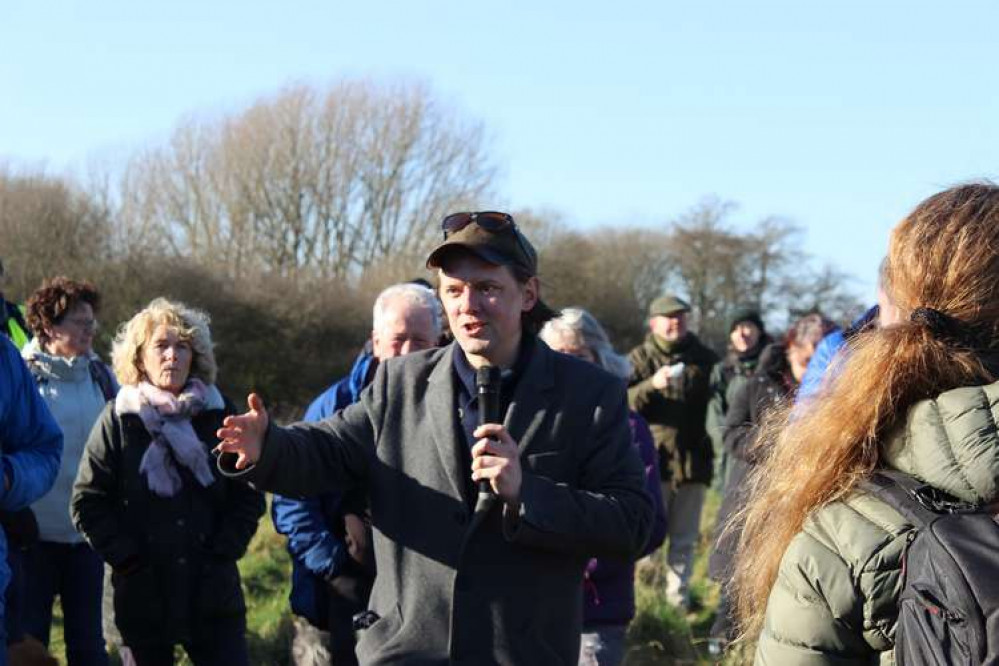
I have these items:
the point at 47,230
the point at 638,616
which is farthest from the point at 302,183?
the point at 638,616

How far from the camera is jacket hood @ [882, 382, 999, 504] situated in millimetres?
2109

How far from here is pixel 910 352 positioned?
7.72 feet

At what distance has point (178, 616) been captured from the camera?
5.25 m

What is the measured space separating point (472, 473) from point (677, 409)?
21.3 feet

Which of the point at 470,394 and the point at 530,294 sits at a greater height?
the point at 530,294

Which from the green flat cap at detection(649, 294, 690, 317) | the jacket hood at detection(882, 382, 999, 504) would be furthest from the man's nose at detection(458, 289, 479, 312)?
the green flat cap at detection(649, 294, 690, 317)

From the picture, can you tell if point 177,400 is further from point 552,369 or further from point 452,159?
point 452,159

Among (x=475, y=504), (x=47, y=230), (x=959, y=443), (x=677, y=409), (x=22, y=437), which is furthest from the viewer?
(x=47, y=230)

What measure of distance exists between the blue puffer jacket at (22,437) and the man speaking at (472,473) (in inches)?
52.9

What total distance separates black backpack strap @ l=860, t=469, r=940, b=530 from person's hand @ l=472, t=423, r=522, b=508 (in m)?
1.02

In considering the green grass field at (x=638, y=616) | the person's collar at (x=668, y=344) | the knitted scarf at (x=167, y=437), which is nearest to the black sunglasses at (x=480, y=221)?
the knitted scarf at (x=167, y=437)

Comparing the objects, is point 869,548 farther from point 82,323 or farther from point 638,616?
point 638,616

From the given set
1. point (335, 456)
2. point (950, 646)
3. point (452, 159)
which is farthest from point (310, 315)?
point (950, 646)

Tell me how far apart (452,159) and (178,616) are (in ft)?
109
